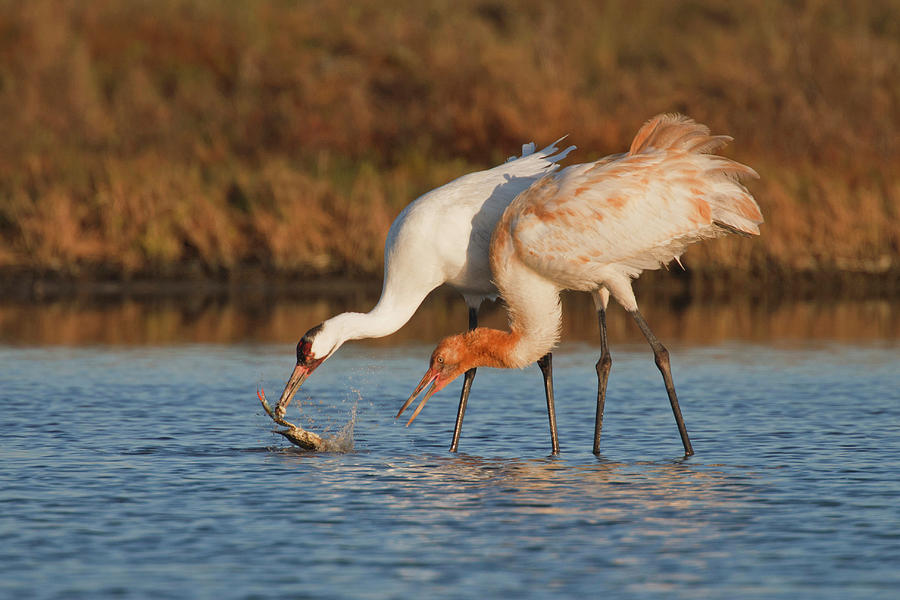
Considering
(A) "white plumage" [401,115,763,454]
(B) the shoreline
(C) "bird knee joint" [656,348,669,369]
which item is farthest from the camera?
(B) the shoreline

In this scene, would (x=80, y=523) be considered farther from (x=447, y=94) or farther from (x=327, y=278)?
(x=447, y=94)

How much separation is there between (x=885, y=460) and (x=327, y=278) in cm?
1103

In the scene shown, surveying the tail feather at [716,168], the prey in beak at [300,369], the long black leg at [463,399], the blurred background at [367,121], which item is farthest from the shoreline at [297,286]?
the prey in beak at [300,369]

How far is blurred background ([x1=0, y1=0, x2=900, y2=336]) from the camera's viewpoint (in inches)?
744

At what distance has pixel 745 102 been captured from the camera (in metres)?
25.6

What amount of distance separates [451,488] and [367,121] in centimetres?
1689

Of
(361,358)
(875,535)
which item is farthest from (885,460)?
(361,358)

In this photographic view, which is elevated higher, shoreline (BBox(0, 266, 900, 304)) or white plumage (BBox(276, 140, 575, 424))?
shoreline (BBox(0, 266, 900, 304))

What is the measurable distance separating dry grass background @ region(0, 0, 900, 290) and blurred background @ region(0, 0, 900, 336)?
44mm

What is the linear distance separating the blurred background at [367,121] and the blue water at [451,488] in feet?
18.9

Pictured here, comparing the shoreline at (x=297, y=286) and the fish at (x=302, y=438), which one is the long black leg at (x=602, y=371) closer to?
the fish at (x=302, y=438)

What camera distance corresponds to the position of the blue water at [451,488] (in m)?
6.27

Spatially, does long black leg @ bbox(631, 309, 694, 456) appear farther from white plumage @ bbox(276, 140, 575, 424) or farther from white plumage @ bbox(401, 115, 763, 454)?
white plumage @ bbox(276, 140, 575, 424)

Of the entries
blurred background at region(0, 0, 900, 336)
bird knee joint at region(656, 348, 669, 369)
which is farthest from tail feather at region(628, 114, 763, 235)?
blurred background at region(0, 0, 900, 336)
